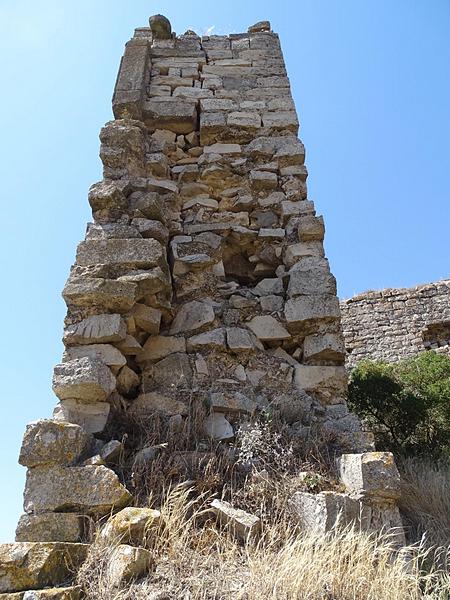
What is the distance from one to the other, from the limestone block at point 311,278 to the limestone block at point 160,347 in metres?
0.88

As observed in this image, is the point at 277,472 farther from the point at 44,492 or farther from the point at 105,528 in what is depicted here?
the point at 44,492

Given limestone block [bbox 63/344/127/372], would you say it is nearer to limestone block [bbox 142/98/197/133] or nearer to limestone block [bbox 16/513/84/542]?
limestone block [bbox 16/513/84/542]

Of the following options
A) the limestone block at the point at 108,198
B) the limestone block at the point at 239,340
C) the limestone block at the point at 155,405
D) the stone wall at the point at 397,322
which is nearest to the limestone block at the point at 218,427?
the limestone block at the point at 155,405

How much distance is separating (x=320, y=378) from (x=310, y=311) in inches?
18.5

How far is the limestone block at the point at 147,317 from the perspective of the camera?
11.9 feet

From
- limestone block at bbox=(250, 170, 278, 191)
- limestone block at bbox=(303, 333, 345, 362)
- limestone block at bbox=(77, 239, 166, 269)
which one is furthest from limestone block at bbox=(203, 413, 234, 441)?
limestone block at bbox=(250, 170, 278, 191)

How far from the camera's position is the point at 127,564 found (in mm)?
2160

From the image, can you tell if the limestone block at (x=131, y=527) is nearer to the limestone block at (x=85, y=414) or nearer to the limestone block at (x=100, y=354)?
the limestone block at (x=85, y=414)

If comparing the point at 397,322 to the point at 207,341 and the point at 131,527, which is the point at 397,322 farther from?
the point at 131,527

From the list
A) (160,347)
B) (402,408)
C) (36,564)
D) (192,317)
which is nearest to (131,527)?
(36,564)

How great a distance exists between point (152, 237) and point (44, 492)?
193 centimetres

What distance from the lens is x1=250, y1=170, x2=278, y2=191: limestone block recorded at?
4551 mm

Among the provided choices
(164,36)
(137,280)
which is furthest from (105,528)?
(164,36)

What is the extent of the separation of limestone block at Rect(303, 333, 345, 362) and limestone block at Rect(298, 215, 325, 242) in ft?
2.70
